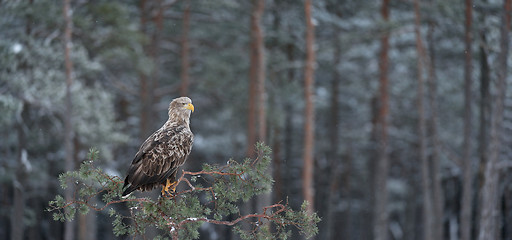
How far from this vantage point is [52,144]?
21.5 metres

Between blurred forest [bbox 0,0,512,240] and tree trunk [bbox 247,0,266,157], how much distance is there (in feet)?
0.21

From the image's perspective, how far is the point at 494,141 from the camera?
1830cm

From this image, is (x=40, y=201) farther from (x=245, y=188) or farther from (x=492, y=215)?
(x=245, y=188)

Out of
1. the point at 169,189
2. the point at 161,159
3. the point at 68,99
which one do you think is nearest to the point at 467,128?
the point at 68,99

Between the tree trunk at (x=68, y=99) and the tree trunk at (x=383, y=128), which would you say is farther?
the tree trunk at (x=383, y=128)

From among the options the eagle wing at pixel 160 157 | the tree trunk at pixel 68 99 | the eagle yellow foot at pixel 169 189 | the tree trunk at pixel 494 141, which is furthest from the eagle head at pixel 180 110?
the tree trunk at pixel 494 141

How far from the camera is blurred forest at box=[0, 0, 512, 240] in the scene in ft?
56.3

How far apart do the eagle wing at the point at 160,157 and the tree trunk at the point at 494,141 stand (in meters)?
12.9

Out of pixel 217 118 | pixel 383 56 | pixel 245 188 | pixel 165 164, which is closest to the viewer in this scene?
pixel 245 188

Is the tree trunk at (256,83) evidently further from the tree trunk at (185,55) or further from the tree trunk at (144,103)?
the tree trunk at (144,103)

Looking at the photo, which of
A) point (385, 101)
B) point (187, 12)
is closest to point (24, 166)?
point (187, 12)

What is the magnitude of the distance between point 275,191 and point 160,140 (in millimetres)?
20076

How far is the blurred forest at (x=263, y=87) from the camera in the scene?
17.2 metres

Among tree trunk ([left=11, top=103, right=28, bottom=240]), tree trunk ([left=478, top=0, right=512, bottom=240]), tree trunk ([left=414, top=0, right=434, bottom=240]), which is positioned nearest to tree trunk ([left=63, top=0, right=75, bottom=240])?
tree trunk ([left=11, top=103, right=28, bottom=240])
